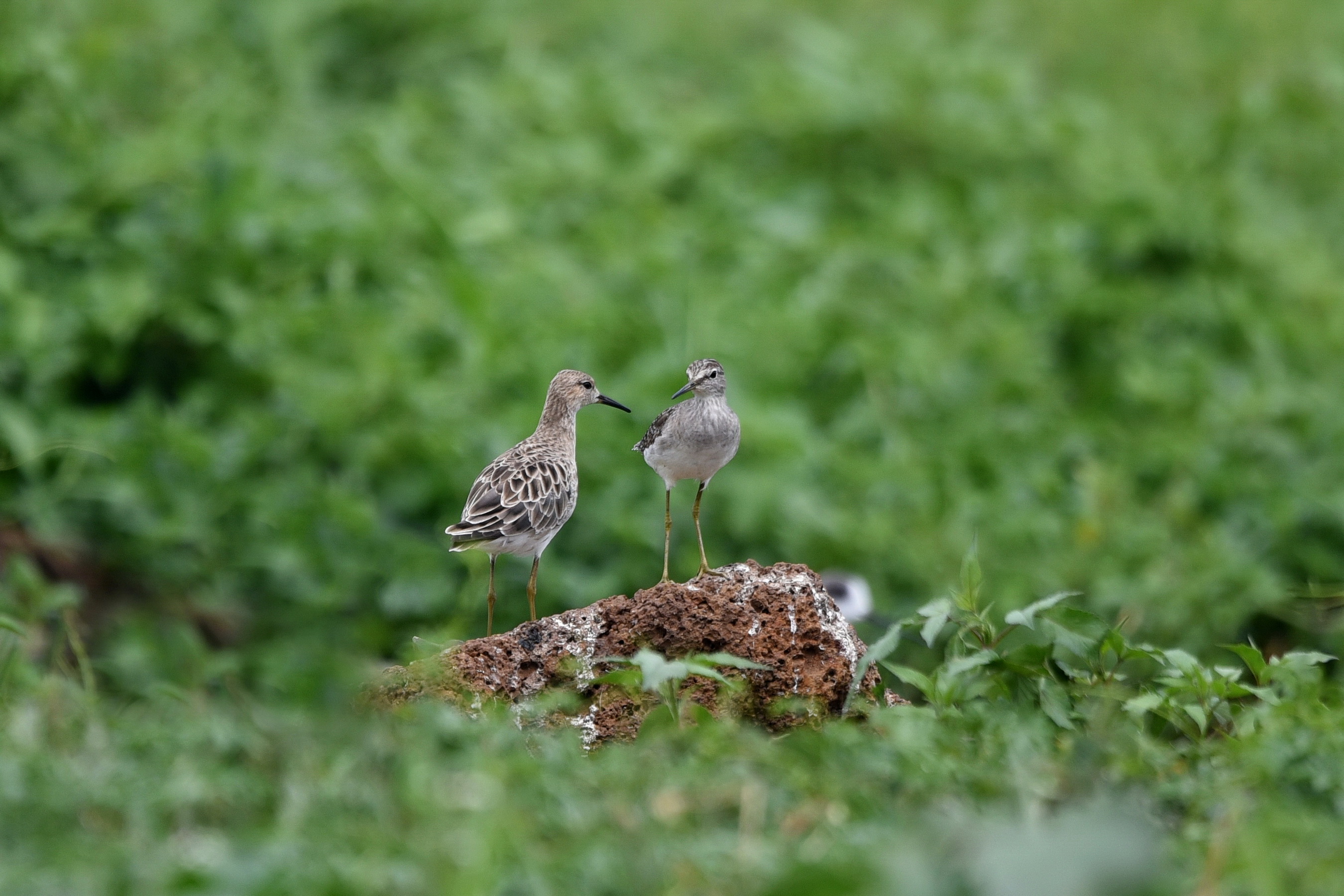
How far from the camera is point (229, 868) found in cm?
330

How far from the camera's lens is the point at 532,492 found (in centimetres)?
501

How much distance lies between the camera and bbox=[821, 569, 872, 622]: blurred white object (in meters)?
7.99

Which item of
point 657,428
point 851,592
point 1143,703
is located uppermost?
point 851,592

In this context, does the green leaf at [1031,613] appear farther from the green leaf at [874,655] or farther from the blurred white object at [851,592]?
the blurred white object at [851,592]

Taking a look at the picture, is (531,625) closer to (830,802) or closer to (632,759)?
(632,759)

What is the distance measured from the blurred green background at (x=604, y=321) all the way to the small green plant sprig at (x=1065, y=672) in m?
1.80

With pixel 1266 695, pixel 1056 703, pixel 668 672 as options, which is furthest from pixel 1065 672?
pixel 668 672

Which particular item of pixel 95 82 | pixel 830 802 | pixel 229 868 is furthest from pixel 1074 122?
pixel 229 868

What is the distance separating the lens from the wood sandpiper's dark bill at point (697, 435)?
15.6 ft

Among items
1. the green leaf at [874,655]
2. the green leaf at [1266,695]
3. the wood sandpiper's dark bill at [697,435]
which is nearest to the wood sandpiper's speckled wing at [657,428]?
the wood sandpiper's dark bill at [697,435]

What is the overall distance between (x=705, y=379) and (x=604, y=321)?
482 centimetres

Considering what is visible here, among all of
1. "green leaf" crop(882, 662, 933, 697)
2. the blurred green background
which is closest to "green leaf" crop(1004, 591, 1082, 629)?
"green leaf" crop(882, 662, 933, 697)

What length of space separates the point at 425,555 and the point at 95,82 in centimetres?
418

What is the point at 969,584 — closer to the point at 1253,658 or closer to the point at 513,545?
the point at 1253,658
